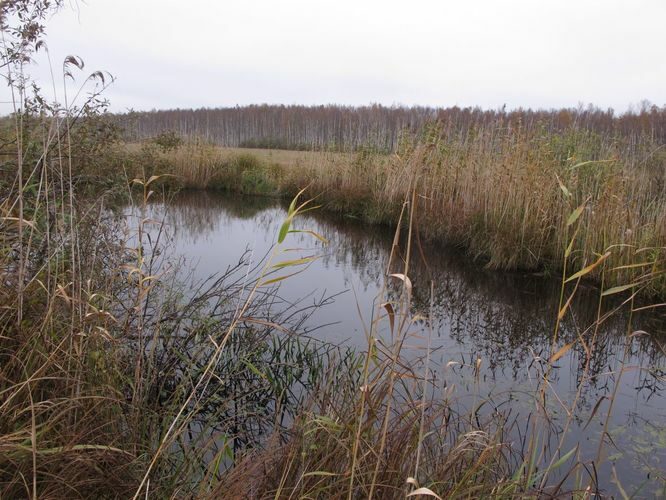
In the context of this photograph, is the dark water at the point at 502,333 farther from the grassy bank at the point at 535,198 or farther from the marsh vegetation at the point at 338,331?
the grassy bank at the point at 535,198

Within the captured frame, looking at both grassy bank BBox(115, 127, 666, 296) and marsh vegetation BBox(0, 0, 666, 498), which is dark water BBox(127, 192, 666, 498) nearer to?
marsh vegetation BBox(0, 0, 666, 498)

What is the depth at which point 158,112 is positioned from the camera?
4019cm

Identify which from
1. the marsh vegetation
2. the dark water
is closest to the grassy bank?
the marsh vegetation

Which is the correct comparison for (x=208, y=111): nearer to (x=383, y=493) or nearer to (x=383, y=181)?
(x=383, y=181)

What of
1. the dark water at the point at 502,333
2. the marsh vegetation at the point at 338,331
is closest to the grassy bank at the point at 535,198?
the marsh vegetation at the point at 338,331

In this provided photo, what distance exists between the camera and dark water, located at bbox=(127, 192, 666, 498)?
8.18 feet

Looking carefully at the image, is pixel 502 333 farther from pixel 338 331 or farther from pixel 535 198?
pixel 535 198

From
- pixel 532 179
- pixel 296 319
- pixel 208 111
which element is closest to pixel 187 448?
pixel 296 319

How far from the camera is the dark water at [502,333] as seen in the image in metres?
2.49

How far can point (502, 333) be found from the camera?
156 inches

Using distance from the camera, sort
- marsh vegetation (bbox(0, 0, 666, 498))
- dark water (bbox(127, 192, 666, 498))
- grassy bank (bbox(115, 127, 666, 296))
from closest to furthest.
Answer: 1. marsh vegetation (bbox(0, 0, 666, 498))
2. dark water (bbox(127, 192, 666, 498))
3. grassy bank (bbox(115, 127, 666, 296))

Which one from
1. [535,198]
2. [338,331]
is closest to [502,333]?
[338,331]

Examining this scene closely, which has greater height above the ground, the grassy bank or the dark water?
the grassy bank

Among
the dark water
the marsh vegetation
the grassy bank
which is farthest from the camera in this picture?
the grassy bank
